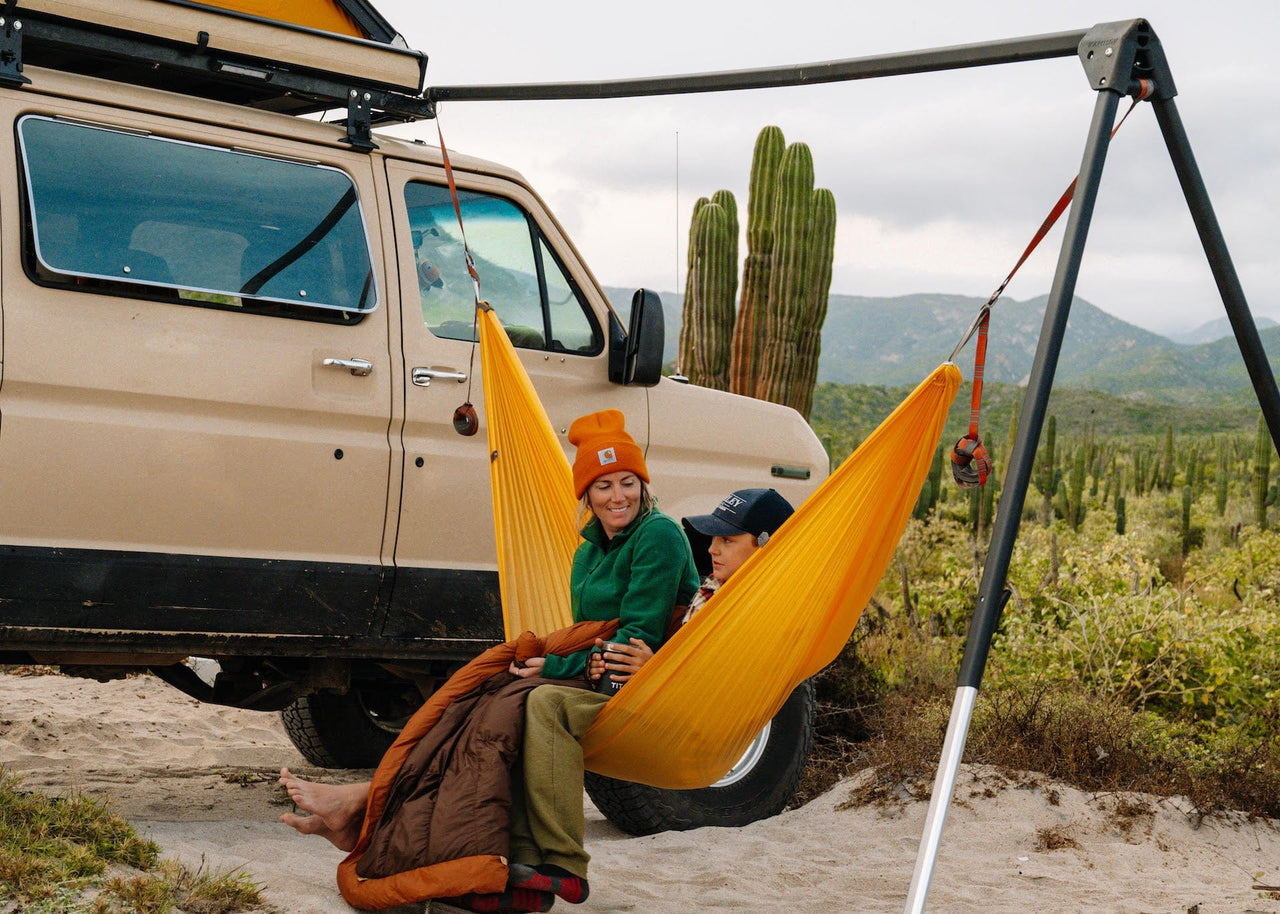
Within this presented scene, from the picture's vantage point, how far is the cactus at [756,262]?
1110 cm

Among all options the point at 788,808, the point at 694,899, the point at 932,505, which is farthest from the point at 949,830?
the point at 932,505

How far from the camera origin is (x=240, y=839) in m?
4.09

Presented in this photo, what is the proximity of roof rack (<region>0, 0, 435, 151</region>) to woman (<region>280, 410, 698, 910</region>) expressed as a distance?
5.22 ft

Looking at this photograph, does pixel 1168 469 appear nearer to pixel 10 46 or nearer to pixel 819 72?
pixel 819 72

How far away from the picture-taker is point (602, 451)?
142 inches

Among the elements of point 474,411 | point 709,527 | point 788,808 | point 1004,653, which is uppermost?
point 474,411

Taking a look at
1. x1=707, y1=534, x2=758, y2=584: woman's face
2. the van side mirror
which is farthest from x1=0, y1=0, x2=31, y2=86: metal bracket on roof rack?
x1=707, y1=534, x2=758, y2=584: woman's face

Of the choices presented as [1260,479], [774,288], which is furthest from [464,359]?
[1260,479]

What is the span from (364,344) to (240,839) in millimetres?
1645

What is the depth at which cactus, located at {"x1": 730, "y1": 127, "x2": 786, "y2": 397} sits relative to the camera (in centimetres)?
1110

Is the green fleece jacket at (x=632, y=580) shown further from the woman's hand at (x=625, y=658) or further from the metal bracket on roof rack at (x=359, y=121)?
the metal bracket on roof rack at (x=359, y=121)

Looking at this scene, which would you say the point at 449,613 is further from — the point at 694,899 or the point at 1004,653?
the point at 1004,653

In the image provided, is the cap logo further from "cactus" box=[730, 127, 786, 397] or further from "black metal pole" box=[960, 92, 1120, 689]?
"cactus" box=[730, 127, 786, 397]

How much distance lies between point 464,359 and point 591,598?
125 cm
